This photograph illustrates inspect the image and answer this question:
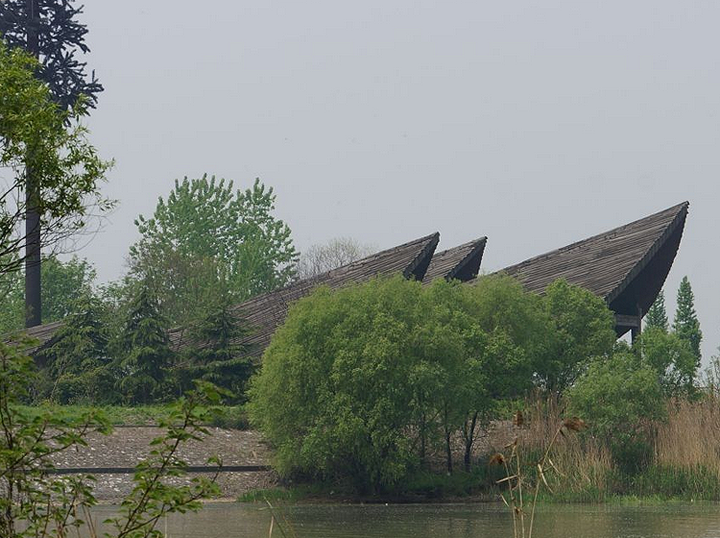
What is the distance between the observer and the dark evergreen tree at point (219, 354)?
39531mm

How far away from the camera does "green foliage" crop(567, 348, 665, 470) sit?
97.4 feet

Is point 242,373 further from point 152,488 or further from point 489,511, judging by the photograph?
point 152,488

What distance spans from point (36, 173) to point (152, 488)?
396 centimetres

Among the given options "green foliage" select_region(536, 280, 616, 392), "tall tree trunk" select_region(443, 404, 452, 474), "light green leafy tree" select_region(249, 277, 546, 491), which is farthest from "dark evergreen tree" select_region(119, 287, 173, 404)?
"green foliage" select_region(536, 280, 616, 392)

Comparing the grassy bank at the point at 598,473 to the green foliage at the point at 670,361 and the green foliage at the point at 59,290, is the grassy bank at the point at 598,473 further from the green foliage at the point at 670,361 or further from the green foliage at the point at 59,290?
the green foliage at the point at 59,290

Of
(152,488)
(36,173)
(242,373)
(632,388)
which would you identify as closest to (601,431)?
(632,388)

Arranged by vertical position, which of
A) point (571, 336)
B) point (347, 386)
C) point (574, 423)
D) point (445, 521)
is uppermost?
point (571, 336)

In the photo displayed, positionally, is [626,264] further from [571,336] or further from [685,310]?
[685,310]

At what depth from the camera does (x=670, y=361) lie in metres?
33.5

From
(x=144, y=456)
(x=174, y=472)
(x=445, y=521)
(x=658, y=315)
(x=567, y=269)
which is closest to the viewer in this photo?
(x=174, y=472)

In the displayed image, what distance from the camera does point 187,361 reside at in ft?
136

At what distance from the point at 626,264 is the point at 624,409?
12007 mm

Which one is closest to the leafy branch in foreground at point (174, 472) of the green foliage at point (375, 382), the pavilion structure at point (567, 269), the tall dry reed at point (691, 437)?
the green foliage at point (375, 382)

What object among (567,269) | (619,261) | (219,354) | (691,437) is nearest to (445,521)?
(691,437)
